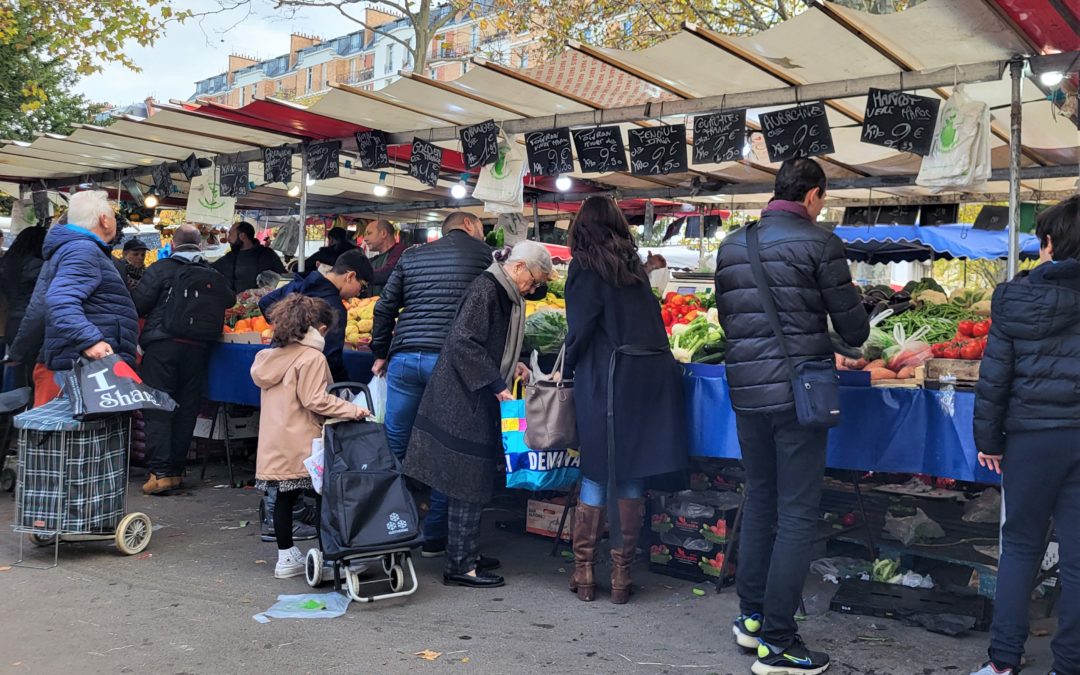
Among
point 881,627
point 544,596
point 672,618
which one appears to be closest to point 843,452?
point 881,627

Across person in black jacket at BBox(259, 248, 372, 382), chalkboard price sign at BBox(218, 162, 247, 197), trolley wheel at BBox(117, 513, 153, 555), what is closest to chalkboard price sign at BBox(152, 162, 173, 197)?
chalkboard price sign at BBox(218, 162, 247, 197)

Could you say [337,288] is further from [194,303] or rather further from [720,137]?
[720,137]

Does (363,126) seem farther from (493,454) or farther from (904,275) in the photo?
(904,275)

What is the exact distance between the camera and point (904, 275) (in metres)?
25.5

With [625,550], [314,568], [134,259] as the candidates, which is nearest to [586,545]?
[625,550]

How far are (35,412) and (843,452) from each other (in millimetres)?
4337

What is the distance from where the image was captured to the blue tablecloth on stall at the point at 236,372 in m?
6.96

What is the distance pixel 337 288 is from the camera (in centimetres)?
638

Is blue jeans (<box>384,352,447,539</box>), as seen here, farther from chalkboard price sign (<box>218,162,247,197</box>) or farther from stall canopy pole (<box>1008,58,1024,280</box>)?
chalkboard price sign (<box>218,162,247,197</box>)

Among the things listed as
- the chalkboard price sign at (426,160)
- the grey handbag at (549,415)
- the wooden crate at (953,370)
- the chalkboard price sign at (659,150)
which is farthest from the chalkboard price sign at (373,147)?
the wooden crate at (953,370)

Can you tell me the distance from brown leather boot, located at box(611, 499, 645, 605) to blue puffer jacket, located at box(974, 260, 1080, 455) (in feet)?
5.71

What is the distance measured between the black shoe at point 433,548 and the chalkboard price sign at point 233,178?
18.6ft

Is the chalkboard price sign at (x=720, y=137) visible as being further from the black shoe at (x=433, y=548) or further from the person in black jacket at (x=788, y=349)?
the black shoe at (x=433, y=548)

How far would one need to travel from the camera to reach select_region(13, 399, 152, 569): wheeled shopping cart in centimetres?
529
